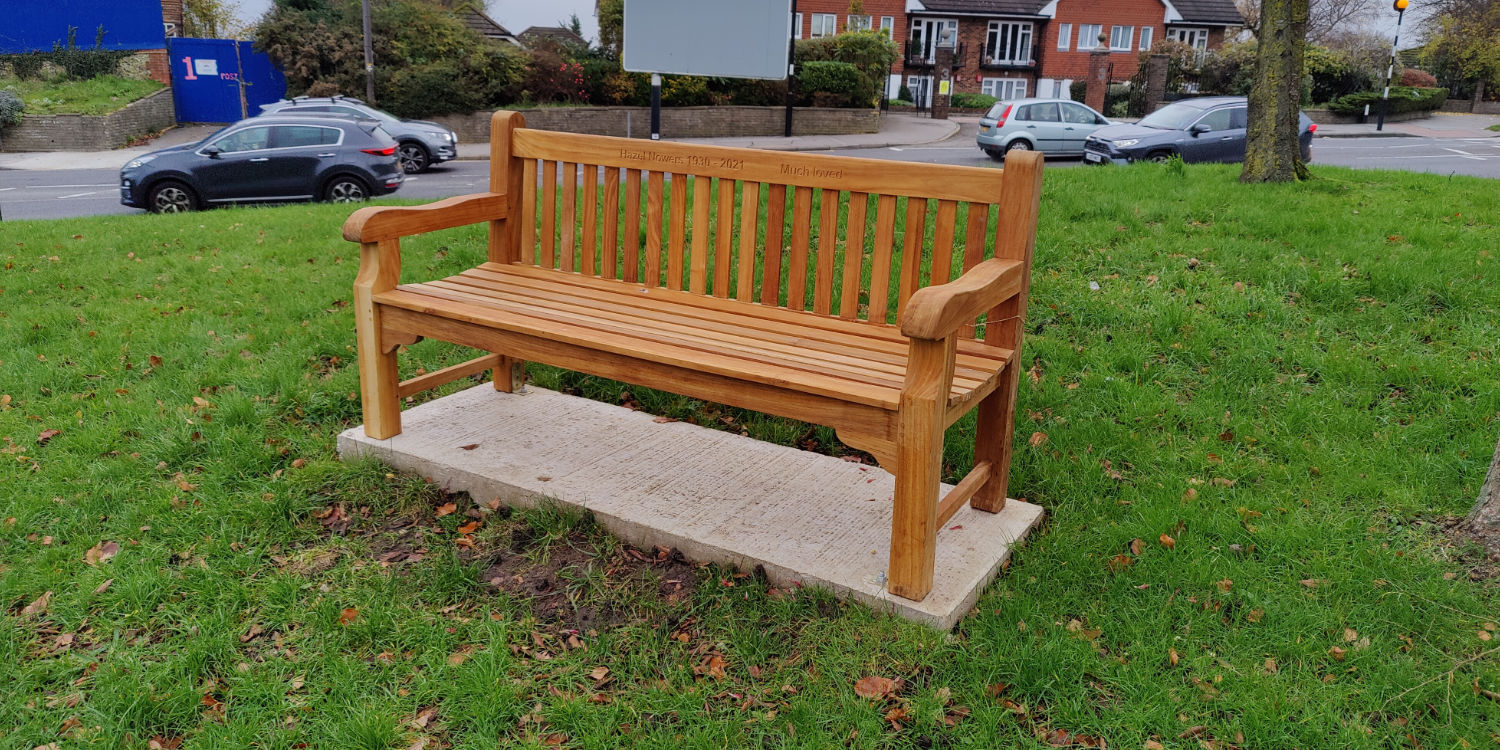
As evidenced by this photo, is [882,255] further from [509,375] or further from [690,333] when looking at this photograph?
[509,375]

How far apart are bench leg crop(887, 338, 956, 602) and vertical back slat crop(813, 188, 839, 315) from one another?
0.90 m

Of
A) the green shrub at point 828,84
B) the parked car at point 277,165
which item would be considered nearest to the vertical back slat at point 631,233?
the parked car at point 277,165

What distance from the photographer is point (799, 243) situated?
3.73 m

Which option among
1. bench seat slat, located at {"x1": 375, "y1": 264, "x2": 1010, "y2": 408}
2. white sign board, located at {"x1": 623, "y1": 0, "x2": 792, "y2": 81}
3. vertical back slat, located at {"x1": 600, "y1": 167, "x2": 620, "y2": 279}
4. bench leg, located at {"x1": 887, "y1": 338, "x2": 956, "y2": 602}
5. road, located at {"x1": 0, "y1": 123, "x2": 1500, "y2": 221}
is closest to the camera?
bench leg, located at {"x1": 887, "y1": 338, "x2": 956, "y2": 602}

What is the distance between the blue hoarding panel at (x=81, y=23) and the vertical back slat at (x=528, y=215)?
2941 cm

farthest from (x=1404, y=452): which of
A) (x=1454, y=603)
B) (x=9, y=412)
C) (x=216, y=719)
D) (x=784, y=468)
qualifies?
(x=9, y=412)

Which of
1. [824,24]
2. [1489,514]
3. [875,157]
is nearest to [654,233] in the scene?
[1489,514]

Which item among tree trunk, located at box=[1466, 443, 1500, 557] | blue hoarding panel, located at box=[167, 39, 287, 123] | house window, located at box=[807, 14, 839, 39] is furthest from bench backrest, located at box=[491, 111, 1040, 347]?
house window, located at box=[807, 14, 839, 39]

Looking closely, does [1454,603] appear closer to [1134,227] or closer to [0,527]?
[1134,227]

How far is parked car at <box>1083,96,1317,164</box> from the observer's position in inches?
604

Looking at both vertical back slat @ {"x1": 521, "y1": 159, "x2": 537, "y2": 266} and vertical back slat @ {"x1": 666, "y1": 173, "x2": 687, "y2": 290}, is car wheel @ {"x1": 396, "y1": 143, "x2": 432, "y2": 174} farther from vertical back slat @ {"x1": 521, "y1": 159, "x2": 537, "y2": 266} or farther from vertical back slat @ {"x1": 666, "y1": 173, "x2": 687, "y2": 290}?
vertical back slat @ {"x1": 666, "y1": 173, "x2": 687, "y2": 290}

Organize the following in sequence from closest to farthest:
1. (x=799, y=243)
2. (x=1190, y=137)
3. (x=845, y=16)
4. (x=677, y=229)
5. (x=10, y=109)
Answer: (x=799, y=243) → (x=677, y=229) → (x=1190, y=137) → (x=10, y=109) → (x=845, y=16)

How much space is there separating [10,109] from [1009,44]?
1463 inches

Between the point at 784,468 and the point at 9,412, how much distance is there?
3442 millimetres
